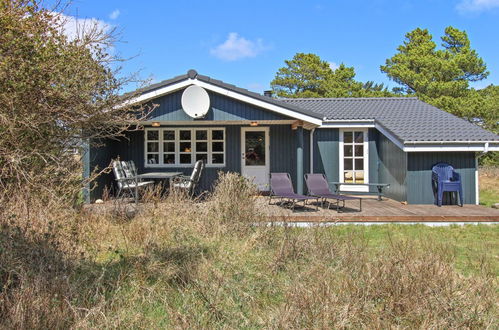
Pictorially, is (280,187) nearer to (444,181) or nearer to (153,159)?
(444,181)

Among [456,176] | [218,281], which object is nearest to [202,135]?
[456,176]

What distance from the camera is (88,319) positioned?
2887 mm

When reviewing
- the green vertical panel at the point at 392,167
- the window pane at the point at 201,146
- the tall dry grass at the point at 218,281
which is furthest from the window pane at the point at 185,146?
the tall dry grass at the point at 218,281

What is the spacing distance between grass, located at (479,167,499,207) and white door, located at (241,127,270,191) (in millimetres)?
6523

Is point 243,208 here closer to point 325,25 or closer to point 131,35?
point 131,35

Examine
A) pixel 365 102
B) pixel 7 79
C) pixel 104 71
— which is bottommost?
pixel 7 79

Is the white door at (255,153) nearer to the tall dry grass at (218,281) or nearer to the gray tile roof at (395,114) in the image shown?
the gray tile roof at (395,114)

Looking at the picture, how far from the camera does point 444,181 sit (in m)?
9.30

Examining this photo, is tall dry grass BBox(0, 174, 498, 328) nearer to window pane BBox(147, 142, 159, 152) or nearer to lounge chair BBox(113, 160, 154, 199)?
lounge chair BBox(113, 160, 154, 199)

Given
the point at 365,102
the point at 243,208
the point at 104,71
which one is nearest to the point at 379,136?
the point at 365,102

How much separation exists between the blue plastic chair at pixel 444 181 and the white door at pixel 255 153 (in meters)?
5.07

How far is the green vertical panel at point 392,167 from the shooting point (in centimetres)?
1001

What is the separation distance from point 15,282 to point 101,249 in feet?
4.81

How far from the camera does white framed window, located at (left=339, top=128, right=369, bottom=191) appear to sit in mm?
12023
